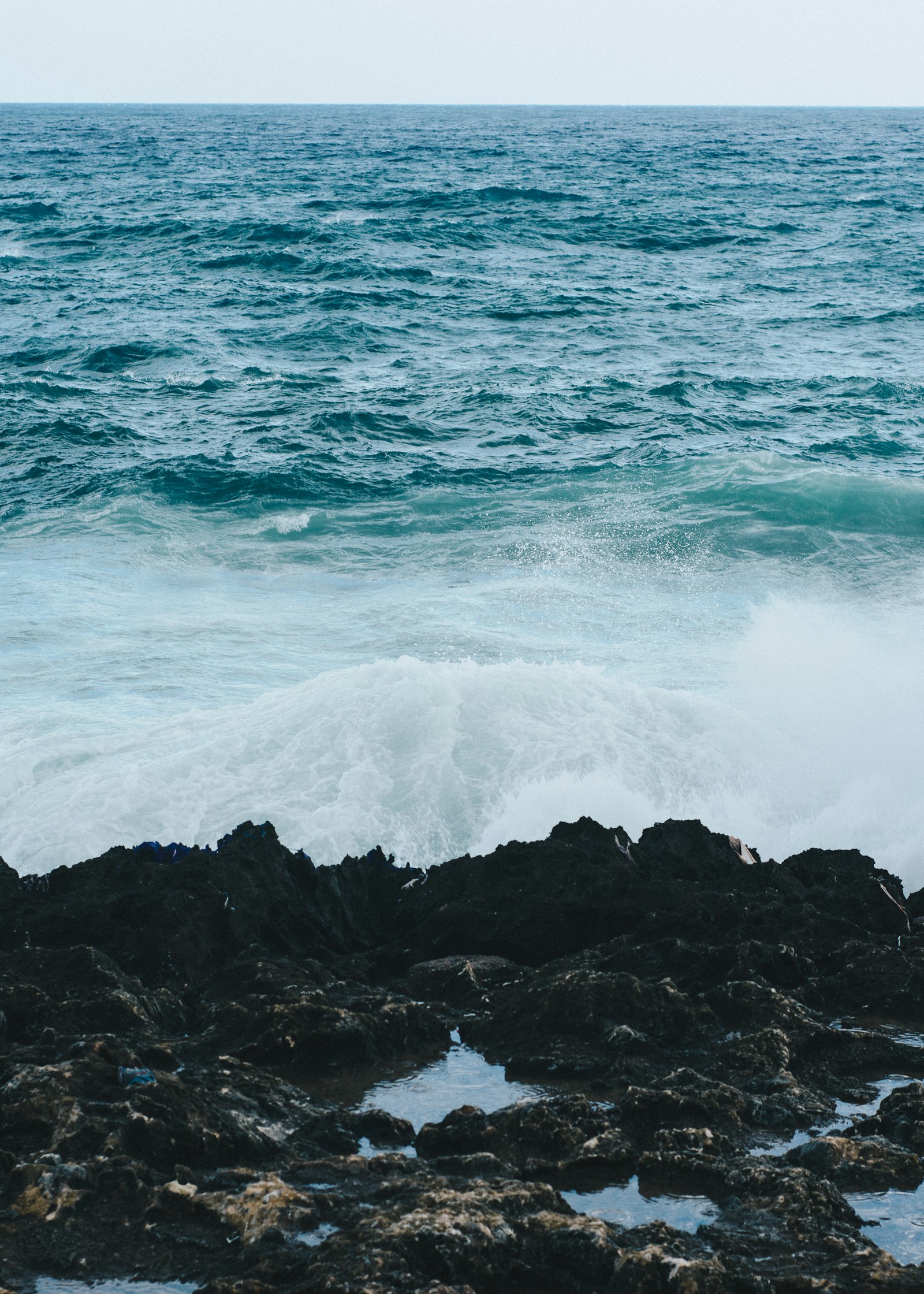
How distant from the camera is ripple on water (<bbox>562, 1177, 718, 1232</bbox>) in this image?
2689mm

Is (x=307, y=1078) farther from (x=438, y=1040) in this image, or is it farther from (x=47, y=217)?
(x=47, y=217)

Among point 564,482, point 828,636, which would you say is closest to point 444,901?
point 828,636

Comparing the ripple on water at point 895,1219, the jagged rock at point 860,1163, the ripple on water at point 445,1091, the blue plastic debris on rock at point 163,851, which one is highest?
the jagged rock at point 860,1163

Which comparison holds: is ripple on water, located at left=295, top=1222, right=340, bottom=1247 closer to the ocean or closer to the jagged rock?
the jagged rock

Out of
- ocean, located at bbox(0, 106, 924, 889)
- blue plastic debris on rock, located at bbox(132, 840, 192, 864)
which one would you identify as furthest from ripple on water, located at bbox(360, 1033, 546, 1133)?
ocean, located at bbox(0, 106, 924, 889)

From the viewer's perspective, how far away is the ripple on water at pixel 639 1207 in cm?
269

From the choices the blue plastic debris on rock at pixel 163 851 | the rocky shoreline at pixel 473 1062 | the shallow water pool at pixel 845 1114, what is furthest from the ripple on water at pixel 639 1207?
the blue plastic debris on rock at pixel 163 851

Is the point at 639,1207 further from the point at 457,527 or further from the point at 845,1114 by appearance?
the point at 457,527

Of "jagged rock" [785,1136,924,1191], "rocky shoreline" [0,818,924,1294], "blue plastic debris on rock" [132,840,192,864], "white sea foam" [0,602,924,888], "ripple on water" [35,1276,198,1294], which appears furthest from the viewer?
"white sea foam" [0,602,924,888]

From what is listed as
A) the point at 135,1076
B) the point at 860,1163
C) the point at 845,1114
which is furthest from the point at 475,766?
the point at 860,1163

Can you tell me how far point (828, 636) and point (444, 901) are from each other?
565 centimetres

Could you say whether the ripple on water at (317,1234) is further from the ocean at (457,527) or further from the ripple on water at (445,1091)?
the ocean at (457,527)

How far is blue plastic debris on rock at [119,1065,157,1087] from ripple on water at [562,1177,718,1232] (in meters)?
1.18

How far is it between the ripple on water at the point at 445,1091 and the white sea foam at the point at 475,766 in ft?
8.30
